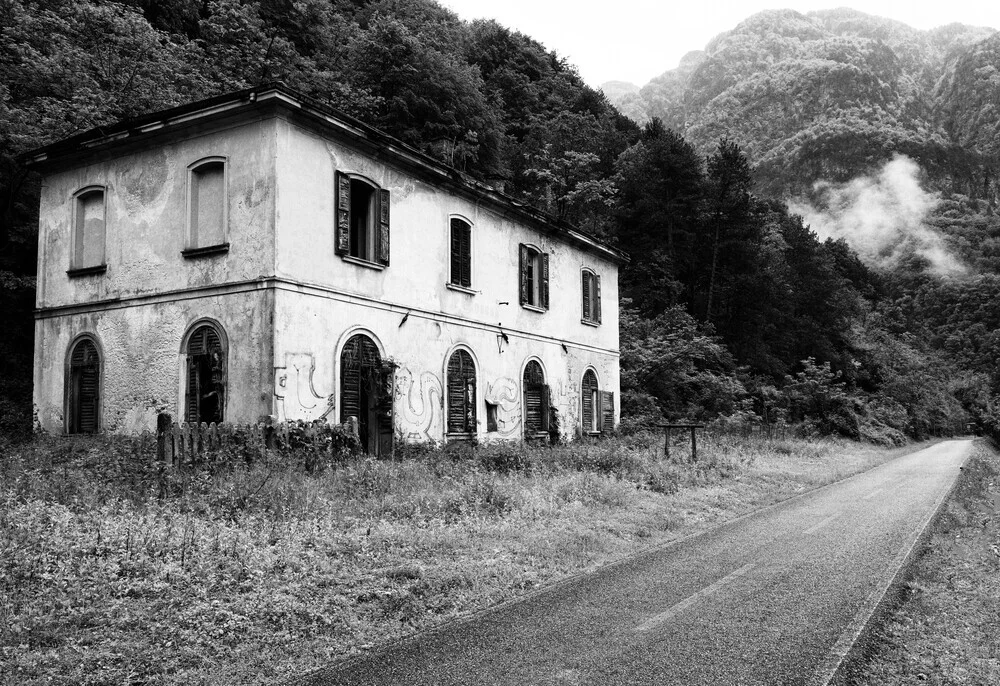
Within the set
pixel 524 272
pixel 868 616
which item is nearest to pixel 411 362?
pixel 524 272

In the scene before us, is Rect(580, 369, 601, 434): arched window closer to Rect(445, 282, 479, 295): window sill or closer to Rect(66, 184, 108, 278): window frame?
Rect(445, 282, 479, 295): window sill

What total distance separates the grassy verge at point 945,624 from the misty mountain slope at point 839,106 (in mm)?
88172

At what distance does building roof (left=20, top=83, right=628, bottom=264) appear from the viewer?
14172mm

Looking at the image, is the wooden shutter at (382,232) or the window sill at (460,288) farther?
the window sill at (460,288)

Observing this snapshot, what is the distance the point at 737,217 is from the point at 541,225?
23.9 meters

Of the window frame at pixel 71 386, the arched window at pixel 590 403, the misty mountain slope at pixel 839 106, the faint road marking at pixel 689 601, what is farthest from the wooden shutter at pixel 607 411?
the misty mountain slope at pixel 839 106

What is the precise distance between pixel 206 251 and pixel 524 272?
30.3 feet

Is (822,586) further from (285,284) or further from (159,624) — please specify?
(285,284)

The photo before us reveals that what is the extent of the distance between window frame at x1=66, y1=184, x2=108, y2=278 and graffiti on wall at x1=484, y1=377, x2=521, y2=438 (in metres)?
9.26

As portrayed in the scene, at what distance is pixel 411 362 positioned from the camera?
55.4 ft

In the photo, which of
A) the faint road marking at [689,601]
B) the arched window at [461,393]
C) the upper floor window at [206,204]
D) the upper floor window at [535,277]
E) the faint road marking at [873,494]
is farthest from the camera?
the upper floor window at [535,277]

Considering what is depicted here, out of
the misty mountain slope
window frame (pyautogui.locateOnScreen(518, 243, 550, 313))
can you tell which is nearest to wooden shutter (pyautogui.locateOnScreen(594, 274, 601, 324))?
window frame (pyautogui.locateOnScreen(518, 243, 550, 313))

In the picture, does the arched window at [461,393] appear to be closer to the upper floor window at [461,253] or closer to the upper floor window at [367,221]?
the upper floor window at [461,253]

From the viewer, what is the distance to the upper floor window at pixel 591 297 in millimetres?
24938
